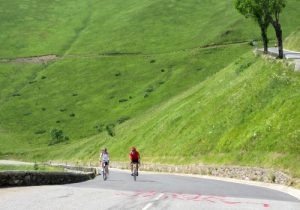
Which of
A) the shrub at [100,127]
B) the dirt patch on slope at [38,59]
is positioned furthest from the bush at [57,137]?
the dirt patch on slope at [38,59]

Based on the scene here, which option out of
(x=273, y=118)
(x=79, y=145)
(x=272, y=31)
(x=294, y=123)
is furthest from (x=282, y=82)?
(x=272, y=31)

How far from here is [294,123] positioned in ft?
129

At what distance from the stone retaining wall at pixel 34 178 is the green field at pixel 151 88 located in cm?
1277

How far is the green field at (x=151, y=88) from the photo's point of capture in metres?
47.6

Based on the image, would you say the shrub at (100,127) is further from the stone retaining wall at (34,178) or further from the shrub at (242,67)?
the stone retaining wall at (34,178)

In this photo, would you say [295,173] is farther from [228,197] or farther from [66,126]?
[66,126]

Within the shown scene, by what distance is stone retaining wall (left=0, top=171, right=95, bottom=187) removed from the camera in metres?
28.0

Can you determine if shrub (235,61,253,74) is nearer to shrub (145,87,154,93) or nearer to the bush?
the bush

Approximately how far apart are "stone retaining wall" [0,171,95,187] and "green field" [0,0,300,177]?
41.9ft

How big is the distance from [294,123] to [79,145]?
5733 centimetres

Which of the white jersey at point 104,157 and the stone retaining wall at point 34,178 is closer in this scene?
the stone retaining wall at point 34,178

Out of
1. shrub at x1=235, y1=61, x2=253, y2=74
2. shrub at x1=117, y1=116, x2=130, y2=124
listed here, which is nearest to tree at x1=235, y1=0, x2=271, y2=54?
shrub at x1=235, y1=61, x2=253, y2=74

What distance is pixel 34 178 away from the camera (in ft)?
97.4

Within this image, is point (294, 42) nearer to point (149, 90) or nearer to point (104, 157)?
point (149, 90)
